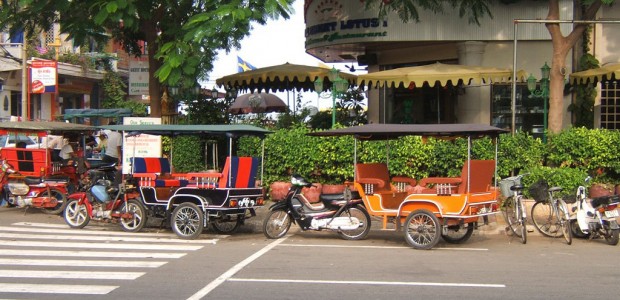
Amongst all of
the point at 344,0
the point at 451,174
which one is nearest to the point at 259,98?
the point at 344,0

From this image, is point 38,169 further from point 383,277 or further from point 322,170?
point 383,277

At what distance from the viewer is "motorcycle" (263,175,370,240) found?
12164mm

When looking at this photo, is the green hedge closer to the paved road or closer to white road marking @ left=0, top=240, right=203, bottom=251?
the paved road

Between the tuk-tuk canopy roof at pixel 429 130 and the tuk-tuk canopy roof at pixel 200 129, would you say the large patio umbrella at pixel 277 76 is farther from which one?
the tuk-tuk canopy roof at pixel 429 130

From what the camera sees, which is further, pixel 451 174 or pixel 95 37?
pixel 95 37

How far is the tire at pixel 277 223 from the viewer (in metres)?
12.5

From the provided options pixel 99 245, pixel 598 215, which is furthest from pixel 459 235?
pixel 99 245

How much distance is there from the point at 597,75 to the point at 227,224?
421 inches

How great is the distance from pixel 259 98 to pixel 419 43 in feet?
20.4

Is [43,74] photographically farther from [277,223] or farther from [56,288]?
[56,288]

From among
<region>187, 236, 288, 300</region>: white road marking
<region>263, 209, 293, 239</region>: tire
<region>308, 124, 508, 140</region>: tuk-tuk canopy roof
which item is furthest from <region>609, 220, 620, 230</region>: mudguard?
<region>187, 236, 288, 300</region>: white road marking

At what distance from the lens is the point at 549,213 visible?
41.7ft

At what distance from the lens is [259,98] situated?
24.0 m

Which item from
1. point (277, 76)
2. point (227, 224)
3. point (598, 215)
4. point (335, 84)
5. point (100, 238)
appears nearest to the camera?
point (598, 215)
